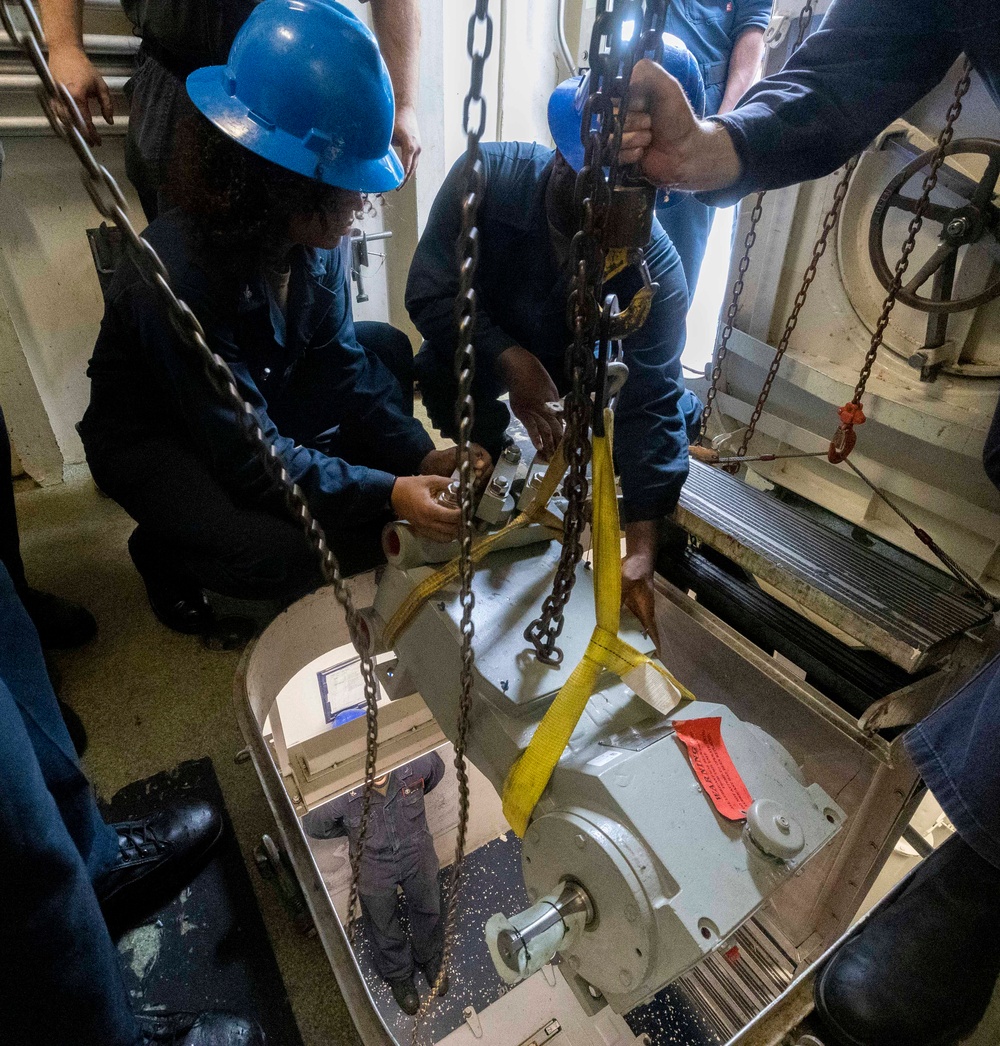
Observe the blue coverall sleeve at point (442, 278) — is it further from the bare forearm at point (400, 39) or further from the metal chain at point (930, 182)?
the metal chain at point (930, 182)

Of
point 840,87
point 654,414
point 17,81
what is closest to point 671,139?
point 840,87

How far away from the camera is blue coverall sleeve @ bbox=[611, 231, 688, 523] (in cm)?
124

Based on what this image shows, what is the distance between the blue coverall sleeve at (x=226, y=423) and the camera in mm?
1122

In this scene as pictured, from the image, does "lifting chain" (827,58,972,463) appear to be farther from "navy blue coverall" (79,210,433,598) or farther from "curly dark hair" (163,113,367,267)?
"curly dark hair" (163,113,367,267)

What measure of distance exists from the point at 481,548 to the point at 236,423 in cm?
50

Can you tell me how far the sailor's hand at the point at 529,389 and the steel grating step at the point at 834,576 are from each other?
1.07 ft

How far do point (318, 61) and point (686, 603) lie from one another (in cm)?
110

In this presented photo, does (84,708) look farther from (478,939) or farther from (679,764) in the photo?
(679,764)

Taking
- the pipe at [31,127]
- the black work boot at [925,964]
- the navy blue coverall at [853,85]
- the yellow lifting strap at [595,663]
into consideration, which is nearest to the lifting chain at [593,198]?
the yellow lifting strap at [595,663]

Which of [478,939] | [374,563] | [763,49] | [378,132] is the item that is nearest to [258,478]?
[374,563]

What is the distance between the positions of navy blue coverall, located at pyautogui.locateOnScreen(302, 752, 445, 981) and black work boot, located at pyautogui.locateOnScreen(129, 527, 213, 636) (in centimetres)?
52

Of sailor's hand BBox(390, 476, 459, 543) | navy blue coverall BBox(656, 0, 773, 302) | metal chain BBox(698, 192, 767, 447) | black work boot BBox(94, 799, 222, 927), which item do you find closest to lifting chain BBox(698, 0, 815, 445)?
metal chain BBox(698, 192, 767, 447)

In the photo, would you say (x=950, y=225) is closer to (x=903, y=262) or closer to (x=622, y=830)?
(x=903, y=262)

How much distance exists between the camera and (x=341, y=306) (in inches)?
58.7
